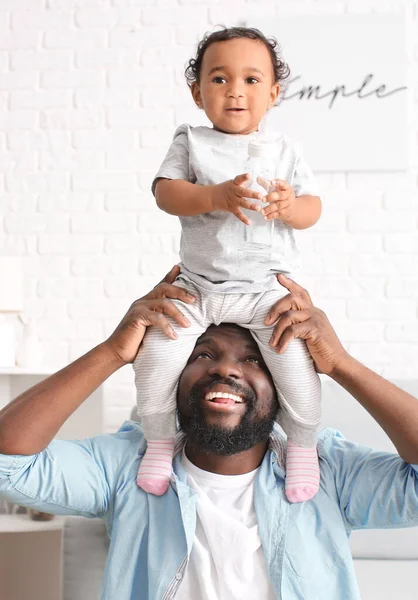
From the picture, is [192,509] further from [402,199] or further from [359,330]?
[402,199]

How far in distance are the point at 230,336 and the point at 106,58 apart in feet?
6.42

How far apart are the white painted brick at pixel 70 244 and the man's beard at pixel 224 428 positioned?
5.53 ft

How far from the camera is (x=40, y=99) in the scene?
3350 millimetres

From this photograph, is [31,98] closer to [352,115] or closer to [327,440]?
[352,115]

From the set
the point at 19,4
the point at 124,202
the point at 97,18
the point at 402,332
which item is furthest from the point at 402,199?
the point at 19,4

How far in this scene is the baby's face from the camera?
64.7 inches

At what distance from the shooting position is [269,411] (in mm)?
1722

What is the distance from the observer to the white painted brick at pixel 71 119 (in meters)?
3.32

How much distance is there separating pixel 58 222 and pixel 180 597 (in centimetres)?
199

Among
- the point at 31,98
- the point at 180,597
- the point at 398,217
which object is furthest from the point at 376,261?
the point at 180,597

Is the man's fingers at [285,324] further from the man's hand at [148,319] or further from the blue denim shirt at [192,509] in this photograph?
the blue denim shirt at [192,509]

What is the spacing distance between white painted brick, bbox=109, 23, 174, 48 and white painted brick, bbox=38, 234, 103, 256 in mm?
790

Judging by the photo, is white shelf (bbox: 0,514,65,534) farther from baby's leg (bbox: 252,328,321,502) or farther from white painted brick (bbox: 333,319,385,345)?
white painted brick (bbox: 333,319,385,345)

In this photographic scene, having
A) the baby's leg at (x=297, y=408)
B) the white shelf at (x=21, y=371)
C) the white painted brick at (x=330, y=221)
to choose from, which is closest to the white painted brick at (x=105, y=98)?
the white painted brick at (x=330, y=221)
